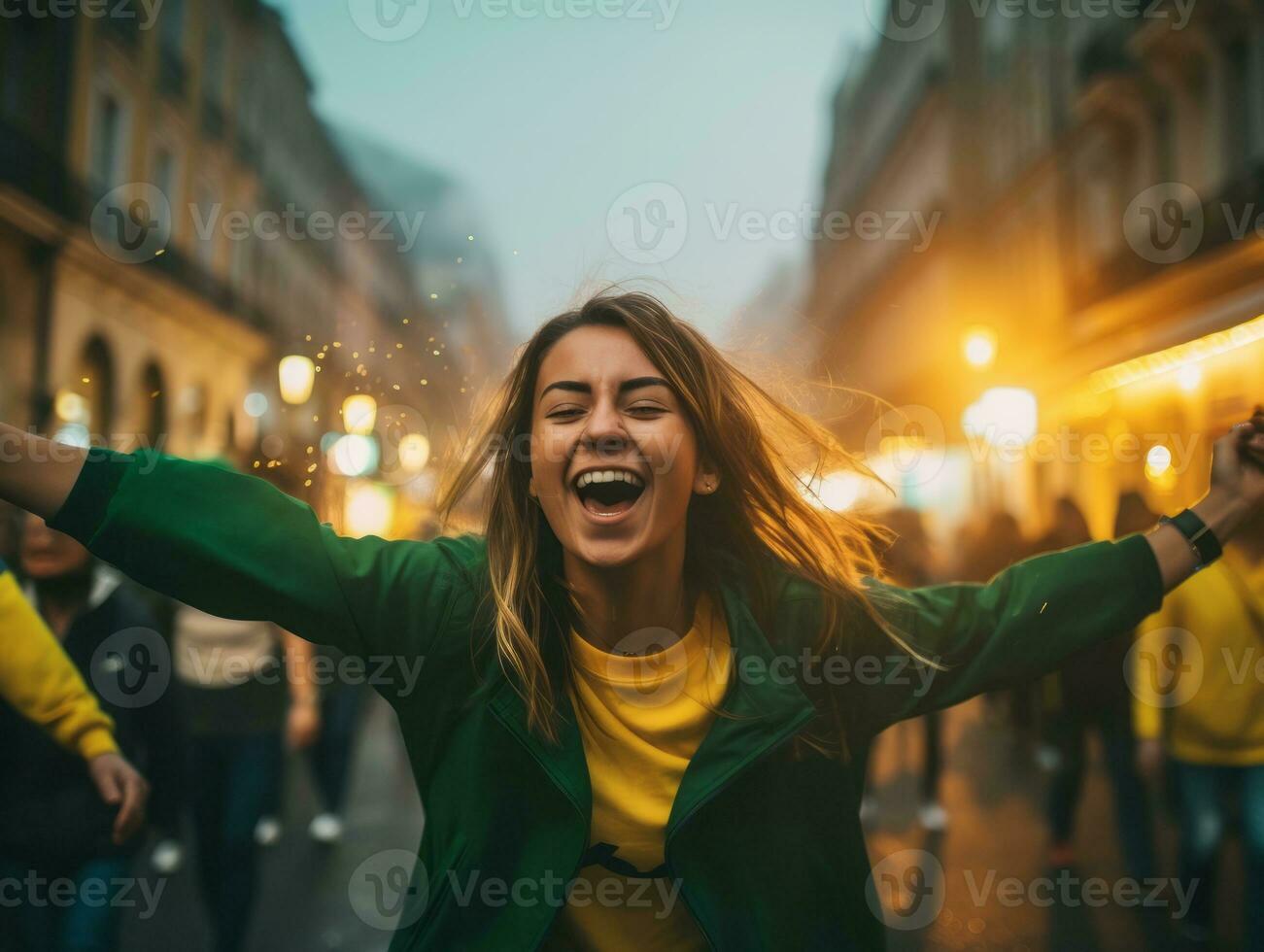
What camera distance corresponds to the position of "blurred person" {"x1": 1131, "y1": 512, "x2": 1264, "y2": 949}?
339cm

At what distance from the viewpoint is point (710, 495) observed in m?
2.23

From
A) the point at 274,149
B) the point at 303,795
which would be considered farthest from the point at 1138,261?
the point at 274,149

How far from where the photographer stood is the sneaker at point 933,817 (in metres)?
5.96

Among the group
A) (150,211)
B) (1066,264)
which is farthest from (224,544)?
(1066,264)

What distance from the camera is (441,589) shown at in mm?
1813

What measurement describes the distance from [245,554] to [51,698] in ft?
4.71
